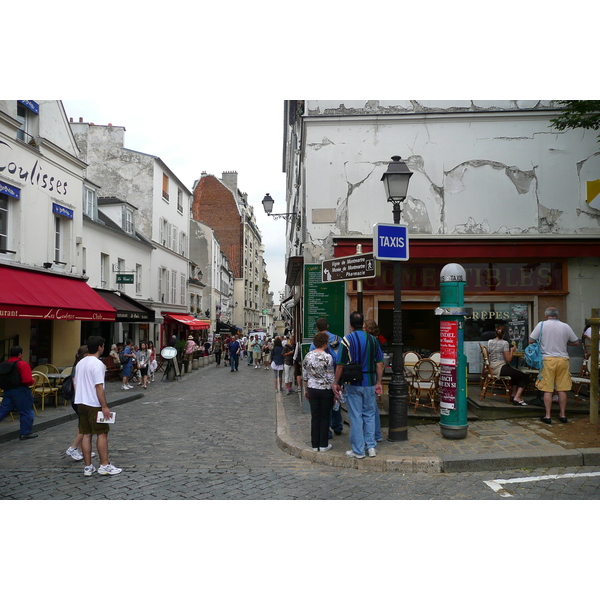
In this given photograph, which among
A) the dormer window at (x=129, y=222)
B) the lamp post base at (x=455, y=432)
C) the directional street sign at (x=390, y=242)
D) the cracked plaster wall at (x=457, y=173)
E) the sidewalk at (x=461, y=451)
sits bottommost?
the sidewalk at (x=461, y=451)

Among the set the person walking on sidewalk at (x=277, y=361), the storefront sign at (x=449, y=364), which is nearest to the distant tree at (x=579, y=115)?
the storefront sign at (x=449, y=364)

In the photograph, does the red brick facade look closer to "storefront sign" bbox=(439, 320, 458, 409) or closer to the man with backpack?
the man with backpack

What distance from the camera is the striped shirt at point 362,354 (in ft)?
20.5

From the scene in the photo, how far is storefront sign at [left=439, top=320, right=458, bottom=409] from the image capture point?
22.7 ft

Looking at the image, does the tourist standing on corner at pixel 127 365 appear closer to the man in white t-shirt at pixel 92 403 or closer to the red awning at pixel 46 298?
the red awning at pixel 46 298

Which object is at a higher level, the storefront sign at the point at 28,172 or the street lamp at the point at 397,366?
the storefront sign at the point at 28,172

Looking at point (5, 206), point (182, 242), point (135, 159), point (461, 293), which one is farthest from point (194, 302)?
point (461, 293)

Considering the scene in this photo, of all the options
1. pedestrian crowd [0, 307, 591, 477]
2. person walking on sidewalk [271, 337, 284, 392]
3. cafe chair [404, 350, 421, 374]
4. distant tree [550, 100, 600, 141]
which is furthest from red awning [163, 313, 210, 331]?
distant tree [550, 100, 600, 141]

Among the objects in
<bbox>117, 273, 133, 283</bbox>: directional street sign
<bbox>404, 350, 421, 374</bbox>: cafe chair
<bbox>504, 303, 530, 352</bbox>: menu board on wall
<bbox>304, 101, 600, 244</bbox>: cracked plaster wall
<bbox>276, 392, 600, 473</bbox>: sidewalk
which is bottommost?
<bbox>276, 392, 600, 473</bbox>: sidewalk

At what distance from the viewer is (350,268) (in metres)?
7.62

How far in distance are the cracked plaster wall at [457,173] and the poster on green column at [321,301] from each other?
0.67 m

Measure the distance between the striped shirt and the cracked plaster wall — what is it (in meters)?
5.00

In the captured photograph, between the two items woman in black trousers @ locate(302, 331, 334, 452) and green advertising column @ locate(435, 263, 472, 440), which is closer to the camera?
woman in black trousers @ locate(302, 331, 334, 452)

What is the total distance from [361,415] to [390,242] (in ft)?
7.97
